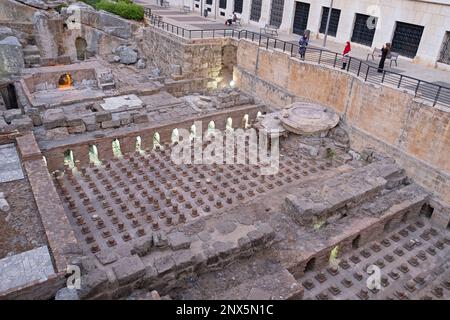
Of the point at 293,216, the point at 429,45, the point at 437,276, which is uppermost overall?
the point at 429,45

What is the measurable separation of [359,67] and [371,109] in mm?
1510

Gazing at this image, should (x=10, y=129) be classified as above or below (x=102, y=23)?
below

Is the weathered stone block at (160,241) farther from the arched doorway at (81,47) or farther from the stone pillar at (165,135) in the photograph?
the arched doorway at (81,47)

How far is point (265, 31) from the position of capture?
20844mm

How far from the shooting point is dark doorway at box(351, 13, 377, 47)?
17.2 m

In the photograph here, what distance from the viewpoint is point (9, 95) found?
16.7 meters

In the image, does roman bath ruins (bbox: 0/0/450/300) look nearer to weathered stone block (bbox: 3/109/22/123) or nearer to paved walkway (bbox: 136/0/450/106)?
weathered stone block (bbox: 3/109/22/123)

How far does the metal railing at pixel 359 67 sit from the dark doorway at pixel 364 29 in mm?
2613

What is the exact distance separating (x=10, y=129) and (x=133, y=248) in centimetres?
657

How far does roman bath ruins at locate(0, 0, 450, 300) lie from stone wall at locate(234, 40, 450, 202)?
0.16 feet

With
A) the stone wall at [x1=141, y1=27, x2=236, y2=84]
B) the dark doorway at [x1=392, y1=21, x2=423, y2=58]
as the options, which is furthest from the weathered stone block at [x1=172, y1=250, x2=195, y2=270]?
the dark doorway at [x1=392, y1=21, x2=423, y2=58]

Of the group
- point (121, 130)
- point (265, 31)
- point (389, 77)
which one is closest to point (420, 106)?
point (389, 77)

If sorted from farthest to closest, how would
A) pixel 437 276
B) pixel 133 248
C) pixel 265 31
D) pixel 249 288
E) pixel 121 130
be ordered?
1. pixel 265 31
2. pixel 121 130
3. pixel 437 276
4. pixel 133 248
5. pixel 249 288

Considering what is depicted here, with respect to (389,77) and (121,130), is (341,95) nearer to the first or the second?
(389,77)
